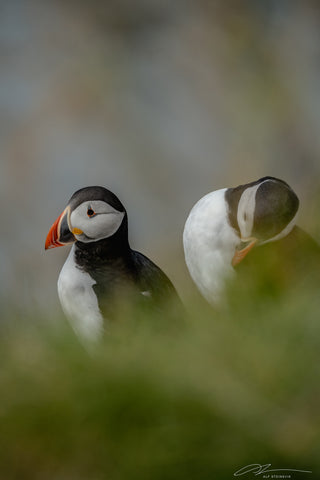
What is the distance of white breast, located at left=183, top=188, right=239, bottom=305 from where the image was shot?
0.67 metres

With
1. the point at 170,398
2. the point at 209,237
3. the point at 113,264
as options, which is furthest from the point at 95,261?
the point at 170,398

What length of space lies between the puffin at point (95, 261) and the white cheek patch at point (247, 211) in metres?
0.11

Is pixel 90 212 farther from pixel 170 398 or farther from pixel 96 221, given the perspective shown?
pixel 170 398

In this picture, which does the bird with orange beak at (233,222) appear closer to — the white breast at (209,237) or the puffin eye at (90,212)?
the white breast at (209,237)

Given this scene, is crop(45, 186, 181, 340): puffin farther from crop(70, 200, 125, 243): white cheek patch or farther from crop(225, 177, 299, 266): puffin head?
crop(225, 177, 299, 266): puffin head

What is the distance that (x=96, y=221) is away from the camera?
2.25 feet

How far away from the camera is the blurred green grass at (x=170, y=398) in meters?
0.17

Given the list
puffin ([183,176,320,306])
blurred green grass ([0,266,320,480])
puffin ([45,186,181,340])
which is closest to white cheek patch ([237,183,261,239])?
puffin ([183,176,320,306])

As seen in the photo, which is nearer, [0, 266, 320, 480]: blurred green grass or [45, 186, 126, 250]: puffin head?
[0, 266, 320, 480]: blurred green grass

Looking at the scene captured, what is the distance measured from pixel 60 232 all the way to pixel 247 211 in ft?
0.69

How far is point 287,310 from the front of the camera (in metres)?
0.18

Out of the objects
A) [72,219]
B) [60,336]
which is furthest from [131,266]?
[60,336]

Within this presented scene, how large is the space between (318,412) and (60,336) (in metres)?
0.08

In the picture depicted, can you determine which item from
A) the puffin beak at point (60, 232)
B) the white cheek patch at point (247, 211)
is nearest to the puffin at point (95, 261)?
the puffin beak at point (60, 232)
